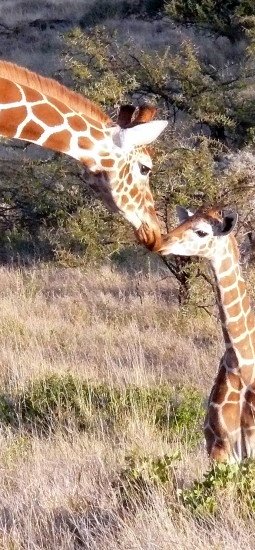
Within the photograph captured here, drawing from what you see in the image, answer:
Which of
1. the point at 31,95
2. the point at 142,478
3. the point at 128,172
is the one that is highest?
the point at 31,95

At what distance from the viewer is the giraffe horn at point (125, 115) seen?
4.53m

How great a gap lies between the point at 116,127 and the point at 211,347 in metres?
4.83

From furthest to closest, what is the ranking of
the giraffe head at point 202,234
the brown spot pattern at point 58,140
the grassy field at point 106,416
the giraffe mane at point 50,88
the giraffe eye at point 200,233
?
the giraffe eye at point 200,233 → the giraffe head at point 202,234 → the brown spot pattern at point 58,140 → the giraffe mane at point 50,88 → the grassy field at point 106,416

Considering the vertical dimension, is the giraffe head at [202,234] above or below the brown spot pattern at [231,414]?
above

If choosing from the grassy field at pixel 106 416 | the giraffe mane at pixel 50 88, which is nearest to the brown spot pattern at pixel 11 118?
the giraffe mane at pixel 50 88

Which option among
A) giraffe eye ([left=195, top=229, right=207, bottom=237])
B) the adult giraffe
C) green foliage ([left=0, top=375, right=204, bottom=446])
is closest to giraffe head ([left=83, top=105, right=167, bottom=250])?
the adult giraffe

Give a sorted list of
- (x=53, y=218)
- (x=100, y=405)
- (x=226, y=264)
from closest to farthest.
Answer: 1. (x=226, y=264)
2. (x=100, y=405)
3. (x=53, y=218)

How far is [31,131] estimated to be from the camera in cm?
455

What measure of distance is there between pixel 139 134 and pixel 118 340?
5.31 metres

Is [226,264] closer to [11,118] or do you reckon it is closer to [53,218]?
[11,118]

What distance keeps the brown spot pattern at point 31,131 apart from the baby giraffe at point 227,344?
90 cm

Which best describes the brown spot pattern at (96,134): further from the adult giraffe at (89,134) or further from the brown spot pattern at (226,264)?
the brown spot pattern at (226,264)

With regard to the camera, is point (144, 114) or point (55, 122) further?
point (55, 122)

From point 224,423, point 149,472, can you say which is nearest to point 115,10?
point 224,423
